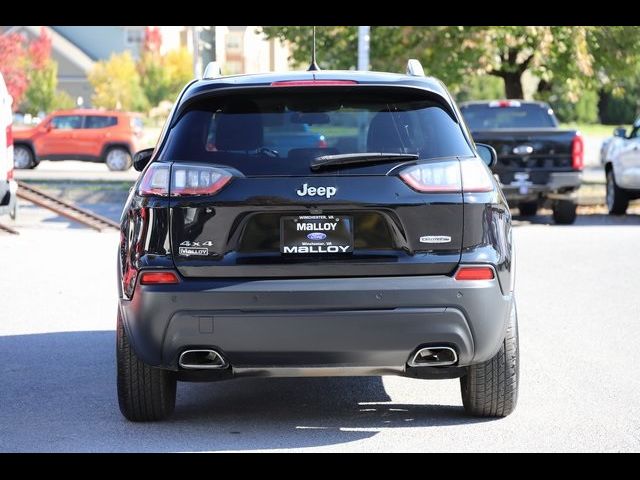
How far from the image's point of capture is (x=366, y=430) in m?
6.52

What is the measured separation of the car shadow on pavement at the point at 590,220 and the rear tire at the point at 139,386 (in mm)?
13604

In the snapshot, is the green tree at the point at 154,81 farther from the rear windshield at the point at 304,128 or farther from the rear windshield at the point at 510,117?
the rear windshield at the point at 304,128

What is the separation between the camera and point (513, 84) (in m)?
30.3

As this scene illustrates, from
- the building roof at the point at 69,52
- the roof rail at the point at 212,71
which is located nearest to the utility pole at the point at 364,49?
the roof rail at the point at 212,71

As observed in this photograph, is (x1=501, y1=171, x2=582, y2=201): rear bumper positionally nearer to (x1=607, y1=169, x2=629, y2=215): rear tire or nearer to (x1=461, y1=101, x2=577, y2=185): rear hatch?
(x1=461, y1=101, x2=577, y2=185): rear hatch

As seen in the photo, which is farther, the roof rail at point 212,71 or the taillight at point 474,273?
the roof rail at point 212,71

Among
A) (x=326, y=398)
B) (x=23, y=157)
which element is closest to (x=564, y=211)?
(x=326, y=398)

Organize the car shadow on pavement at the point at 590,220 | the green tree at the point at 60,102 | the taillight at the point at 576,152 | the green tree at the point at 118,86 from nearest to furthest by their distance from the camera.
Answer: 1. the taillight at the point at 576,152
2. the car shadow on pavement at the point at 590,220
3. the green tree at the point at 60,102
4. the green tree at the point at 118,86

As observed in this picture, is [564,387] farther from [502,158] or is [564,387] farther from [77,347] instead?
[502,158]

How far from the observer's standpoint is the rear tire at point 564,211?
19.5m

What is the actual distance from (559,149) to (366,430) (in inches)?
511

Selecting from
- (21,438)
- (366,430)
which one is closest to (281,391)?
(366,430)

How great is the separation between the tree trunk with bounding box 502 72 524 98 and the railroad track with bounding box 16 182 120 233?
Answer: 13.3 meters

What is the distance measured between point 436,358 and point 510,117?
14625mm
